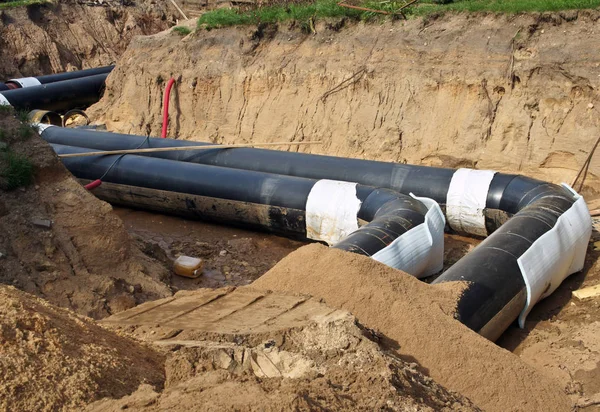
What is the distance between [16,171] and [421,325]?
4.66 m

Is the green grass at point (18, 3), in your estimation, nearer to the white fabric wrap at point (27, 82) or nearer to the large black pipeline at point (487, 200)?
the white fabric wrap at point (27, 82)

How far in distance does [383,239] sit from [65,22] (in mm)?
18673

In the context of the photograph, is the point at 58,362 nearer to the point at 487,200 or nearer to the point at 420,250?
the point at 420,250

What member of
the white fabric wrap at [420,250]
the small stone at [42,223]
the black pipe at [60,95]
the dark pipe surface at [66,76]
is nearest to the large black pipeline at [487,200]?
the white fabric wrap at [420,250]

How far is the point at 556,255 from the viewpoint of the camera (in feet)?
21.2

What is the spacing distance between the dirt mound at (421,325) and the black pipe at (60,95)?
11.2m

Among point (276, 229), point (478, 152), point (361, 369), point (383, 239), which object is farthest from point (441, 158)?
point (361, 369)

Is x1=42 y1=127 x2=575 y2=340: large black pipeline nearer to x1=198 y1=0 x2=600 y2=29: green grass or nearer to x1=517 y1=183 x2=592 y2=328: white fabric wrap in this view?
x1=517 y1=183 x2=592 y2=328: white fabric wrap

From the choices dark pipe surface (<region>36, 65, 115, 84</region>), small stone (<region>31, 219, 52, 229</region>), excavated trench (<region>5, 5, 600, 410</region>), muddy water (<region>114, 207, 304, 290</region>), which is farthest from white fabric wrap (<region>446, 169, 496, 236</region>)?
dark pipe surface (<region>36, 65, 115, 84</region>)

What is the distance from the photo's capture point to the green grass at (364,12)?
9695 mm

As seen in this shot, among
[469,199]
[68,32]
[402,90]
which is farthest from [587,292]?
[68,32]

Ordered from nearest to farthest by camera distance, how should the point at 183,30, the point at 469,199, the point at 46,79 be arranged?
the point at 469,199 < the point at 183,30 < the point at 46,79

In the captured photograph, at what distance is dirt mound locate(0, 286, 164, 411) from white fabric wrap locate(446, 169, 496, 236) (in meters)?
5.09

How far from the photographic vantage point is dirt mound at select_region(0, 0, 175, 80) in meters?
20.1
